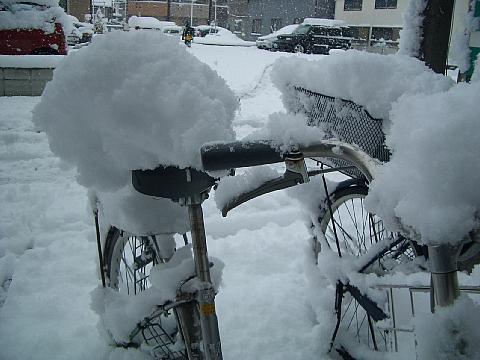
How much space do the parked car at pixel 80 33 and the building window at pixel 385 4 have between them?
9.86 meters

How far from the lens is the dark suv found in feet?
48.5

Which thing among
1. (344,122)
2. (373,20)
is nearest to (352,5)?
(373,20)

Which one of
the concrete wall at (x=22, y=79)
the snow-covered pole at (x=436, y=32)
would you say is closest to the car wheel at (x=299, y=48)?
the concrete wall at (x=22, y=79)

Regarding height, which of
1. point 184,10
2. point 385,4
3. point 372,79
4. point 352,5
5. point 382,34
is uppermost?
point 184,10

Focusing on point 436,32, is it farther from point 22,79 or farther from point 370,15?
point 370,15

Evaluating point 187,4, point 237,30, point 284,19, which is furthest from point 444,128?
point 187,4

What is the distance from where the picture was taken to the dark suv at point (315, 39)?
48.5 feet

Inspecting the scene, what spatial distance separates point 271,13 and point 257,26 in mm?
1115

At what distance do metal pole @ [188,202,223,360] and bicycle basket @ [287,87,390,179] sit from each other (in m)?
0.82

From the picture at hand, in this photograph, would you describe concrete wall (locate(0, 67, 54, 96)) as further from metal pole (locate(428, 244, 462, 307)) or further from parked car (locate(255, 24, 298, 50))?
parked car (locate(255, 24, 298, 50))

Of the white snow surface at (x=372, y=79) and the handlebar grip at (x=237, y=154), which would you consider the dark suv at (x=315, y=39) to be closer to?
the white snow surface at (x=372, y=79)

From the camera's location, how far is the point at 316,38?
15.5 metres

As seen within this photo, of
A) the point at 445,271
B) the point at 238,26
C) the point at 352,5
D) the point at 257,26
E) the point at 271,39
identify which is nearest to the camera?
the point at 445,271

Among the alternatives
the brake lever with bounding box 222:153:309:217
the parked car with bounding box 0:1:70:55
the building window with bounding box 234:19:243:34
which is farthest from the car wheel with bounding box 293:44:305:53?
the brake lever with bounding box 222:153:309:217
